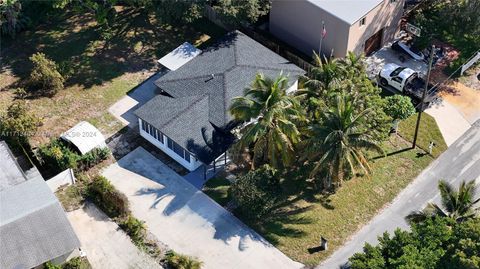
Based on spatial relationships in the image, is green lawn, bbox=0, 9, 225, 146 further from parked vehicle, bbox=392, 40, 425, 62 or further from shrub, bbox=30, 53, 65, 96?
parked vehicle, bbox=392, 40, 425, 62

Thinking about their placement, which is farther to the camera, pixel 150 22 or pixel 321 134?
pixel 150 22

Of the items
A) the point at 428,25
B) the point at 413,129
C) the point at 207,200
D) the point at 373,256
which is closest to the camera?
the point at 373,256

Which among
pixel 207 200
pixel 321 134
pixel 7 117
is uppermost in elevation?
pixel 321 134

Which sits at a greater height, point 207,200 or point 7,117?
point 7,117

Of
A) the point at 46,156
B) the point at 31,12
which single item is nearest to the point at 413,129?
the point at 46,156

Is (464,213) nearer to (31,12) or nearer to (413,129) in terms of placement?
(413,129)

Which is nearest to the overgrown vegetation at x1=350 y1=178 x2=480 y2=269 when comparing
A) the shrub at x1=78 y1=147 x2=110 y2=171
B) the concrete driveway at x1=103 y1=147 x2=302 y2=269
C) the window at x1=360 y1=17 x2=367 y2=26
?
the concrete driveway at x1=103 y1=147 x2=302 y2=269

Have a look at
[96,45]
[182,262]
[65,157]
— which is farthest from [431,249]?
[96,45]
